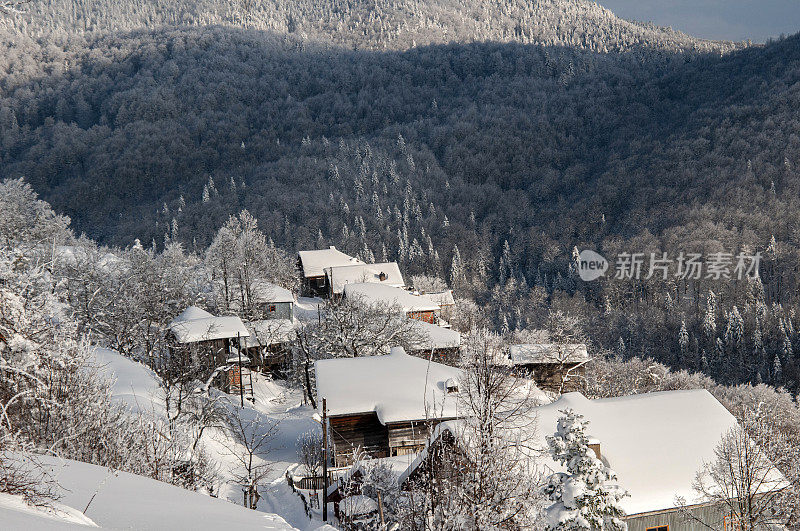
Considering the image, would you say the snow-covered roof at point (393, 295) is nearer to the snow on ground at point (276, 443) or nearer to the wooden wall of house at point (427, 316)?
the wooden wall of house at point (427, 316)

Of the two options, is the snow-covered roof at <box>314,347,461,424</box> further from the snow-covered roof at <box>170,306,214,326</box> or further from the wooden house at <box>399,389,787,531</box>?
the snow-covered roof at <box>170,306,214,326</box>

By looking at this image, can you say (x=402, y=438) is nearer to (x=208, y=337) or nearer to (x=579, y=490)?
(x=579, y=490)

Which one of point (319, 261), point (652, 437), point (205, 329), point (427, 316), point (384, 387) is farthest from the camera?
point (319, 261)

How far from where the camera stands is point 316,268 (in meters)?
79.1

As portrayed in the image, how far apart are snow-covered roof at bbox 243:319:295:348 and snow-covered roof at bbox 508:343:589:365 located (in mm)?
18582

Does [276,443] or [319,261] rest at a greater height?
[319,261]

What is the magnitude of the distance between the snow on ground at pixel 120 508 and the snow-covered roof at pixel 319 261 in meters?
66.8

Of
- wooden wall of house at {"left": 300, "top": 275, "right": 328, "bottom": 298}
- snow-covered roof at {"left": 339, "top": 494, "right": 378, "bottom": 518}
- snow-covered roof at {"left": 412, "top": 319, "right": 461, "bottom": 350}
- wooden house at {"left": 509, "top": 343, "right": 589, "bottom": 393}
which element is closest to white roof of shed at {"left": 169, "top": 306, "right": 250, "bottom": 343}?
snow-covered roof at {"left": 412, "top": 319, "right": 461, "bottom": 350}

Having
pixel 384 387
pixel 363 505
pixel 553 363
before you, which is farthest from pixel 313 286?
pixel 363 505

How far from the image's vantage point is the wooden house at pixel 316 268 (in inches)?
3083

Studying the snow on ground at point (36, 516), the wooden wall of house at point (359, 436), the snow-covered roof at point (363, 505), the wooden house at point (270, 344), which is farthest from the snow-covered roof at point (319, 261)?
the snow on ground at point (36, 516)

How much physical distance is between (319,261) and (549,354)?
140ft

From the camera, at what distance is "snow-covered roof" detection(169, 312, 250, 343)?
39188mm

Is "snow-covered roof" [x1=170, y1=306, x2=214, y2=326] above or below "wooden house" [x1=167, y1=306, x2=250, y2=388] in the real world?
above
